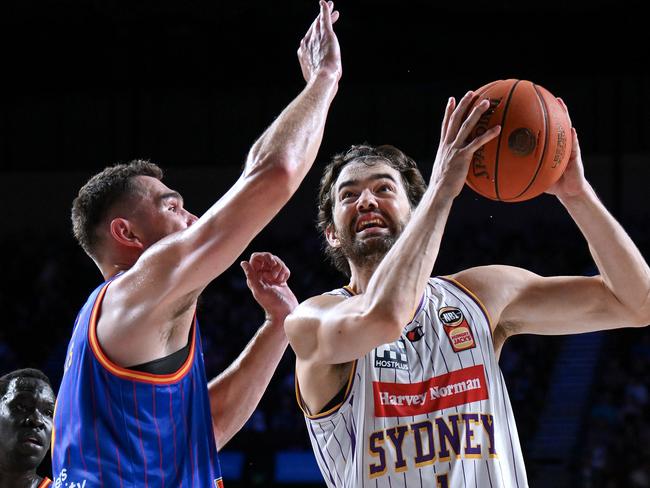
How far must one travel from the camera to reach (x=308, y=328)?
3.34 meters

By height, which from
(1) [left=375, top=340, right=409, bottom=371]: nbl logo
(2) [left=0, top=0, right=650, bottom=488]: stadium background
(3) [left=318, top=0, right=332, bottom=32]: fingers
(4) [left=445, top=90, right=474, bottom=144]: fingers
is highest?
(2) [left=0, top=0, right=650, bottom=488]: stadium background

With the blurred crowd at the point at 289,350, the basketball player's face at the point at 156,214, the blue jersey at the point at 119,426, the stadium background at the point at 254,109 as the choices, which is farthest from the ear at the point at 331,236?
the stadium background at the point at 254,109

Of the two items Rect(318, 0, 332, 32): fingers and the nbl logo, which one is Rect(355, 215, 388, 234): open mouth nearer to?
the nbl logo

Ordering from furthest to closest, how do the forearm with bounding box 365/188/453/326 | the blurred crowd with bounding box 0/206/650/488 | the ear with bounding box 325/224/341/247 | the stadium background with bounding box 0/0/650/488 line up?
the stadium background with bounding box 0/0/650/488, the blurred crowd with bounding box 0/206/650/488, the ear with bounding box 325/224/341/247, the forearm with bounding box 365/188/453/326

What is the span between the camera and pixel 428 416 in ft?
10.7

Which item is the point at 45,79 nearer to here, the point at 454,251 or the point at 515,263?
the point at 454,251

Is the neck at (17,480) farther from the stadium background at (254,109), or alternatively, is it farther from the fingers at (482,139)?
the stadium background at (254,109)

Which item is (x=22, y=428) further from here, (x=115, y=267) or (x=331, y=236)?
(x=331, y=236)

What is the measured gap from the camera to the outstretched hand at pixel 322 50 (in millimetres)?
3234

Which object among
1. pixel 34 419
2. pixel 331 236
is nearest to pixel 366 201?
pixel 331 236

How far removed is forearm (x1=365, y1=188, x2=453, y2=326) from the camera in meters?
3.00

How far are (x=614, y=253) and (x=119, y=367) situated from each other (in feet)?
6.13

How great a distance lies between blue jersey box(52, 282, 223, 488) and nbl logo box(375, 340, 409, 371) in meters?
0.73

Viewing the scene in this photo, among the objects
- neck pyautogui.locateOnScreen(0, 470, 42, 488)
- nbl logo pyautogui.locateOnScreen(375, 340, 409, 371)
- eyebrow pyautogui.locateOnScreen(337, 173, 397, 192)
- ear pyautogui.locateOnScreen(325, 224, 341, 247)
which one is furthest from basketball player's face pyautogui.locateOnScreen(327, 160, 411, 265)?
neck pyautogui.locateOnScreen(0, 470, 42, 488)
